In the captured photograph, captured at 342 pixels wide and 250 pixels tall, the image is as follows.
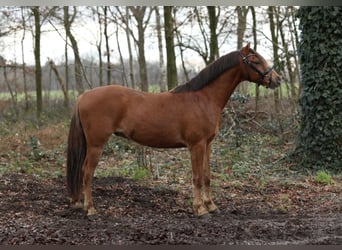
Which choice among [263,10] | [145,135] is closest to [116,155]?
[145,135]

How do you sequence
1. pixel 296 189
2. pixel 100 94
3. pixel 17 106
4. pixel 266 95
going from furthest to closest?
pixel 17 106 < pixel 266 95 < pixel 296 189 < pixel 100 94

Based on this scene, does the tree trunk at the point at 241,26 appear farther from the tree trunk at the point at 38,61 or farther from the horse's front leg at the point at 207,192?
the horse's front leg at the point at 207,192

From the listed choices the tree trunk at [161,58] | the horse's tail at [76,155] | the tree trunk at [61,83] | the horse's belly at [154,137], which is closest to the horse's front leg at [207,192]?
the horse's belly at [154,137]

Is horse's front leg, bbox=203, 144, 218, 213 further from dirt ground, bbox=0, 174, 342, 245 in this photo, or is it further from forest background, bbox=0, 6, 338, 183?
forest background, bbox=0, 6, 338, 183

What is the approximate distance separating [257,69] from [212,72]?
412mm

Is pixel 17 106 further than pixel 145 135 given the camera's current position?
Yes

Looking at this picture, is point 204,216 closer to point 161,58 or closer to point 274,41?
point 161,58

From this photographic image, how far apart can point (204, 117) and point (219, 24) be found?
15.3ft

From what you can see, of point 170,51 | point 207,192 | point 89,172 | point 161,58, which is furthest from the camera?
point 161,58

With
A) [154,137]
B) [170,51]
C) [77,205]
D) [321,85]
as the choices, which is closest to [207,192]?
[154,137]

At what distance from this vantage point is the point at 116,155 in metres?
6.83

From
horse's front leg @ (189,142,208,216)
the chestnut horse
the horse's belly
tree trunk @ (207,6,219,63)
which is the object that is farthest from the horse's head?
tree trunk @ (207,6,219,63)

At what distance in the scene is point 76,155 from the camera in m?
4.35

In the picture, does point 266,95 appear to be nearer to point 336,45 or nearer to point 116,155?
point 336,45
